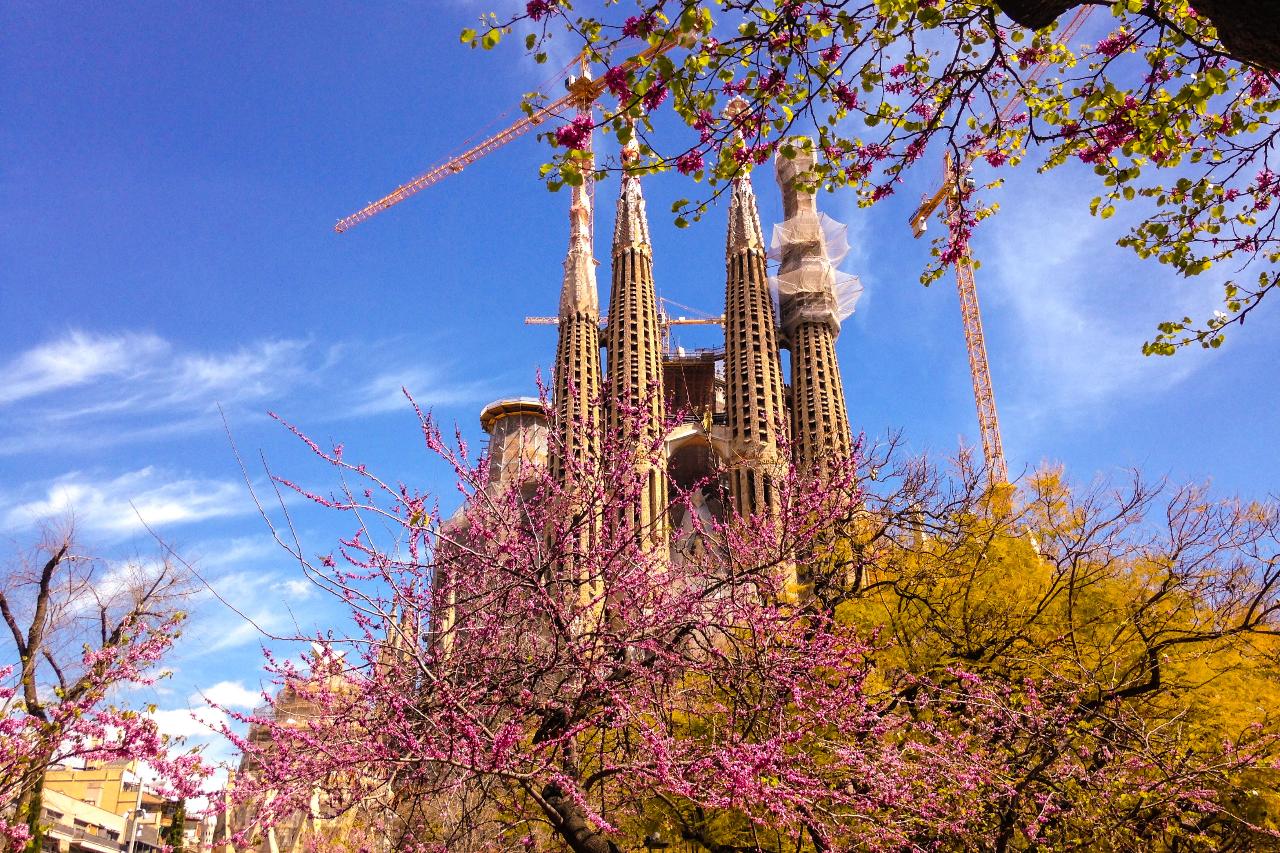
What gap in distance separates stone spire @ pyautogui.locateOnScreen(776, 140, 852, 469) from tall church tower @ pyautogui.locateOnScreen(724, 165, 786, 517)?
3.76 feet

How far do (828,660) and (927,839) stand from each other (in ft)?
7.58

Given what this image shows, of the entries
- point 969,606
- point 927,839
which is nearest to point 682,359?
point 969,606

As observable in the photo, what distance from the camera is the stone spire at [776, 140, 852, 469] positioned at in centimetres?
4738

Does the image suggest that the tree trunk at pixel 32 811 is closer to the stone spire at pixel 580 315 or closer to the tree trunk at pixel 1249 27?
the tree trunk at pixel 1249 27

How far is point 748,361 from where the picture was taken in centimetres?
4819

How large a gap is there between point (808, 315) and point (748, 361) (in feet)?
15.7

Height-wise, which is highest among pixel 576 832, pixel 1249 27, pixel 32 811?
pixel 1249 27

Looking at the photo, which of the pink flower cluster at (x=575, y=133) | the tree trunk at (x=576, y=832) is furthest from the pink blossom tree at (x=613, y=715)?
the pink flower cluster at (x=575, y=133)

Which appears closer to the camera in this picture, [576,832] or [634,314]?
[576,832]

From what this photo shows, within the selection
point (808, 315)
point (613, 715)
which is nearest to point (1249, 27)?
point (613, 715)

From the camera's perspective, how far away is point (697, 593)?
20.5 ft

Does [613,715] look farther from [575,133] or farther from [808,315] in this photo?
[808,315]

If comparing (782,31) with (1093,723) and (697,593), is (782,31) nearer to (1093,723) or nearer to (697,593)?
(697,593)

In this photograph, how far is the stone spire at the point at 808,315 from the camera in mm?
47375
